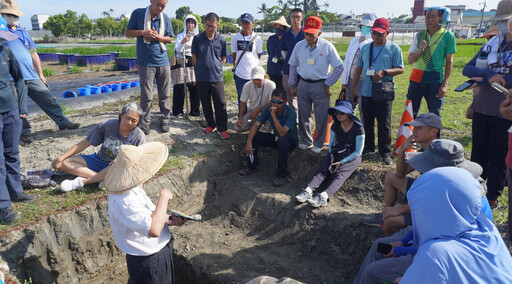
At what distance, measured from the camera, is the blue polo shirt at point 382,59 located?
195 inches

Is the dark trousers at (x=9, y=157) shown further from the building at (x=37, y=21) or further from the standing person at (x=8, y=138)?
the building at (x=37, y=21)

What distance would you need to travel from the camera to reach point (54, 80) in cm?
1448

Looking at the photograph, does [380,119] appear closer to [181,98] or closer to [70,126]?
[181,98]

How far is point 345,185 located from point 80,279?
3738mm

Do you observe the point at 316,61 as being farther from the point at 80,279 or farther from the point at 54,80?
the point at 54,80

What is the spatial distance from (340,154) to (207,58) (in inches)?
110

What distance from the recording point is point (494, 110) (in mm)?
3971

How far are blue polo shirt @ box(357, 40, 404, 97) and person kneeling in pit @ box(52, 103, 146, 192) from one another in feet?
10.5

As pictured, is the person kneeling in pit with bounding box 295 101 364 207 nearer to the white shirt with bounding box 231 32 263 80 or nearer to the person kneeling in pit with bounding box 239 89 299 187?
the person kneeling in pit with bounding box 239 89 299 187

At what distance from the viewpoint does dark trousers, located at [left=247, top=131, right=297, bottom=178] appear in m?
5.38

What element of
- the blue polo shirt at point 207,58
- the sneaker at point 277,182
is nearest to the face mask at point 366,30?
the blue polo shirt at point 207,58

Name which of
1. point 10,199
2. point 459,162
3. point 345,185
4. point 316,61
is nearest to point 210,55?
point 316,61

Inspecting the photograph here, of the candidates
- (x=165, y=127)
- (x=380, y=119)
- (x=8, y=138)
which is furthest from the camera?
(x=165, y=127)

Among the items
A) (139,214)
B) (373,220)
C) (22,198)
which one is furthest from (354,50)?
(22,198)
